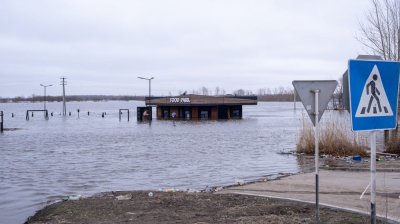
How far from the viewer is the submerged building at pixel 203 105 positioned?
62031mm

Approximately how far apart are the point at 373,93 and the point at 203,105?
5727cm

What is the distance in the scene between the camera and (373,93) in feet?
15.2

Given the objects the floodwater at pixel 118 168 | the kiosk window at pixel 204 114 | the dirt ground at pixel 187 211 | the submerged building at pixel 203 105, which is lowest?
the floodwater at pixel 118 168

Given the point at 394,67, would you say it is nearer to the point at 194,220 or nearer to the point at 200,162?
the point at 194,220

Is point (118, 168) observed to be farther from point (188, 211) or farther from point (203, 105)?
point (203, 105)

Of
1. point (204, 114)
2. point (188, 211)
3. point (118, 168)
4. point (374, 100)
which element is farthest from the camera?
point (204, 114)

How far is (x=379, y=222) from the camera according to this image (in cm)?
650

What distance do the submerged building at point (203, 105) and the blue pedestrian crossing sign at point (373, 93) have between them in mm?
56777

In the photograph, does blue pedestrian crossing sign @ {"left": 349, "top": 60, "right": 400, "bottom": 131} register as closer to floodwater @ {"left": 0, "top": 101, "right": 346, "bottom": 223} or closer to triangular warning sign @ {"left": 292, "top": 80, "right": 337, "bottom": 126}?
triangular warning sign @ {"left": 292, "top": 80, "right": 337, "bottom": 126}

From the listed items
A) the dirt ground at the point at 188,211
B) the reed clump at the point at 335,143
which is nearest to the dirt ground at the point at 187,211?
the dirt ground at the point at 188,211

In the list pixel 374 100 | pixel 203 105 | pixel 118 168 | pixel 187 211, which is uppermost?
pixel 374 100

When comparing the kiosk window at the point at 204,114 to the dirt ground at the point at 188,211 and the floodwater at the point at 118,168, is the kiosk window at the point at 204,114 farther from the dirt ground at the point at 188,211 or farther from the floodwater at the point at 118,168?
the dirt ground at the point at 188,211

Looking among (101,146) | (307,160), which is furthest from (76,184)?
(101,146)

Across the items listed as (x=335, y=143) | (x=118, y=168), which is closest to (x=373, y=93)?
(x=118, y=168)
